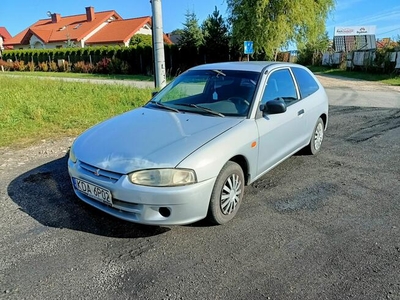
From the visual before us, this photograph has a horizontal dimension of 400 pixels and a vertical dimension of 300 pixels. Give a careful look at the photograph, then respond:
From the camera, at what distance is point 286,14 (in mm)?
20266

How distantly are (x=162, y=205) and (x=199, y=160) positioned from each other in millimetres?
497

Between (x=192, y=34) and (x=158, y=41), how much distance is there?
620 inches

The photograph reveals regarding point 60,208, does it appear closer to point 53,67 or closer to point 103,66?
point 103,66

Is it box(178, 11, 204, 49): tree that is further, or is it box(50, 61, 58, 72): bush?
box(50, 61, 58, 72): bush

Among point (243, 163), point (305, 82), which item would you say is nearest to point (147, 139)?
point (243, 163)

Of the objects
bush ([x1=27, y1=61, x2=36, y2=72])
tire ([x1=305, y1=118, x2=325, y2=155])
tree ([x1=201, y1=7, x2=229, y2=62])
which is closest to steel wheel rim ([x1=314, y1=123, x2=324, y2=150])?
tire ([x1=305, y1=118, x2=325, y2=155])

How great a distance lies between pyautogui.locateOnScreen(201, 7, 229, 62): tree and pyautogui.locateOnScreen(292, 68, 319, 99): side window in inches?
758

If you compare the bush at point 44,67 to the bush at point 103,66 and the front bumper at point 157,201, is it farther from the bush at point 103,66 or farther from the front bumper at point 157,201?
the front bumper at point 157,201

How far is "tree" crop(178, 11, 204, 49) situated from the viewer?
2336 centimetres

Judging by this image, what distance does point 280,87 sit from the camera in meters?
4.20

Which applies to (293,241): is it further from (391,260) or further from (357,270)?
(391,260)

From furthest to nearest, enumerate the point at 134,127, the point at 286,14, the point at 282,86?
the point at 286,14 < the point at 282,86 < the point at 134,127

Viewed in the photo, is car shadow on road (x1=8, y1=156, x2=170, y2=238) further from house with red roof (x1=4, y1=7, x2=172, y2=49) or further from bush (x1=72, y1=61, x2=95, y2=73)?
house with red roof (x1=4, y1=7, x2=172, y2=49)

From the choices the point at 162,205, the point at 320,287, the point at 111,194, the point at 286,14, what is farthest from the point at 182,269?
the point at 286,14
